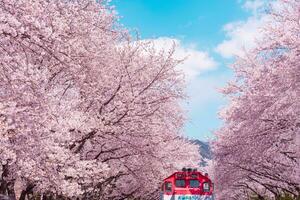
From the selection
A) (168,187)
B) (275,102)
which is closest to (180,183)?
(168,187)

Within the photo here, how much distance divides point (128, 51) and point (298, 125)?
5.40 m

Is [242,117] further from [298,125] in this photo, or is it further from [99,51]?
[99,51]

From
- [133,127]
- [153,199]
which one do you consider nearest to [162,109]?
[133,127]

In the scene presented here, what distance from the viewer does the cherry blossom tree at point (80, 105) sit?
21.1 ft

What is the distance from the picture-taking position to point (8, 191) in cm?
1219

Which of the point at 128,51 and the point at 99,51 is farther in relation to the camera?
the point at 128,51

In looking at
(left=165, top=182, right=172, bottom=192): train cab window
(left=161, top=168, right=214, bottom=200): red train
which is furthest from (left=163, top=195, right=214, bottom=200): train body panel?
(left=165, top=182, right=172, bottom=192): train cab window

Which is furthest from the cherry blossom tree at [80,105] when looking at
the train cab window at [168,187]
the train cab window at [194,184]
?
the train cab window at [194,184]

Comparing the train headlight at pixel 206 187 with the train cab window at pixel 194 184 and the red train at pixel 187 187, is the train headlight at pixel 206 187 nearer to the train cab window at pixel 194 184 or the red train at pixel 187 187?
the red train at pixel 187 187

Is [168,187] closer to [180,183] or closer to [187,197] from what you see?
[180,183]

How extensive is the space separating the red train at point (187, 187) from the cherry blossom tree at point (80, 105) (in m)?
0.53

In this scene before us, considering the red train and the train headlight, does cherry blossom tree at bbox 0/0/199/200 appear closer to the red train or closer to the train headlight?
the red train

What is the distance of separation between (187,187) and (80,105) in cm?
609

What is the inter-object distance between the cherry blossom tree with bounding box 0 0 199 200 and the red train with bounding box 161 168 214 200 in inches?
20.8
